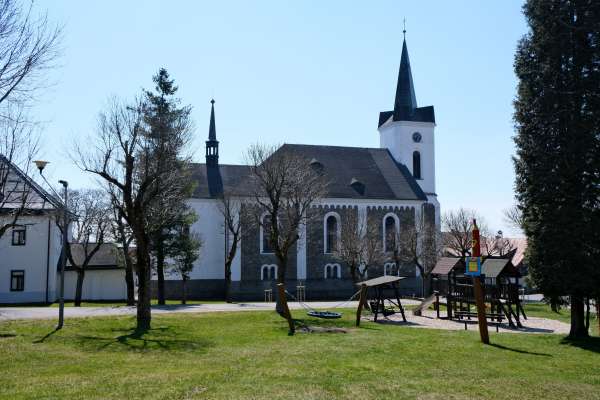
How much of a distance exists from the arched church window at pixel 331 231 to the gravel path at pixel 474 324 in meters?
21.0

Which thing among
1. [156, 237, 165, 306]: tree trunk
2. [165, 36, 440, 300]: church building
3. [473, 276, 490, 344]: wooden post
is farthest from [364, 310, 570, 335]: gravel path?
[165, 36, 440, 300]: church building

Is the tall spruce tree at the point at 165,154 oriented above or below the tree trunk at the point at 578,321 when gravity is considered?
above

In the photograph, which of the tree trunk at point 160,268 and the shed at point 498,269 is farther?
the tree trunk at point 160,268

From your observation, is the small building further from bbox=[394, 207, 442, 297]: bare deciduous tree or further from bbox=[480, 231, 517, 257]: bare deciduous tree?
bbox=[480, 231, 517, 257]: bare deciduous tree

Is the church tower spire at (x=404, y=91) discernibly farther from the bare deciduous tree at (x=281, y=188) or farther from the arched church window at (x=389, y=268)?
the bare deciduous tree at (x=281, y=188)

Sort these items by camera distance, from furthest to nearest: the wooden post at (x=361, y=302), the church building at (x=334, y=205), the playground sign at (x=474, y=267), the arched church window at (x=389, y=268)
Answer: the arched church window at (x=389, y=268) → the church building at (x=334, y=205) → the wooden post at (x=361, y=302) → the playground sign at (x=474, y=267)

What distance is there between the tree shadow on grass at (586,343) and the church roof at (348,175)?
1210 inches

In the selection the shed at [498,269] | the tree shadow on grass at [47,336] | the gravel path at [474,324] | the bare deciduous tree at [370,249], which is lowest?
the gravel path at [474,324]

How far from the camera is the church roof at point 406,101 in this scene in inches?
2146

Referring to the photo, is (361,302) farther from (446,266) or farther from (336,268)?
(336,268)

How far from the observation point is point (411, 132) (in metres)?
54.3

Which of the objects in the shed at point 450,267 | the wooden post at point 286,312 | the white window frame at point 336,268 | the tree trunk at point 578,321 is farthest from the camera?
the white window frame at point 336,268

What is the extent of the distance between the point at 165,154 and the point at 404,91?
36.4 metres

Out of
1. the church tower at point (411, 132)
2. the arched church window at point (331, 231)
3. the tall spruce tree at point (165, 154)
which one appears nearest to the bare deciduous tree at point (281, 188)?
the tall spruce tree at point (165, 154)
